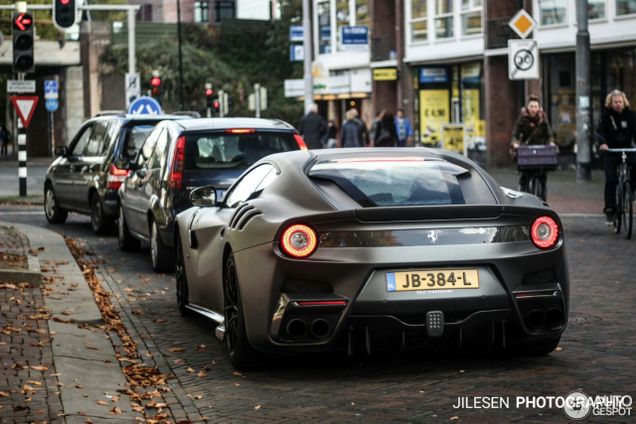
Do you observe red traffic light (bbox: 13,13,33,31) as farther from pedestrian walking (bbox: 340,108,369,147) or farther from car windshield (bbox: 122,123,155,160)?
car windshield (bbox: 122,123,155,160)

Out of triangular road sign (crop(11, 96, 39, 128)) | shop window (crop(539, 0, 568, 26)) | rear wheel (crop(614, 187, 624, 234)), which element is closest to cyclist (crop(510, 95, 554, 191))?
rear wheel (crop(614, 187, 624, 234))

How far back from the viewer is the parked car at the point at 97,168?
19250mm

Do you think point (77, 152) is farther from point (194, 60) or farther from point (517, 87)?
point (194, 60)

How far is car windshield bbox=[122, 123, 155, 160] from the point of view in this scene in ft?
63.2

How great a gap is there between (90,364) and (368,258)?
1.83 metres

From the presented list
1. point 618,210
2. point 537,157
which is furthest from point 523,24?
point 618,210

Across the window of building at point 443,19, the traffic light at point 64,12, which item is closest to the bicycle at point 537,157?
the traffic light at point 64,12

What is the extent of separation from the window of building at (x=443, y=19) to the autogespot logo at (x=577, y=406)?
4320 centimetres

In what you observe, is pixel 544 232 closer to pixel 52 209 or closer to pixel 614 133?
pixel 614 133

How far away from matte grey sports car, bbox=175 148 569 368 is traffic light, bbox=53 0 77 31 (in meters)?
24.8

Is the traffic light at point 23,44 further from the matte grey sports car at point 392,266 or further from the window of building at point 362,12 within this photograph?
the window of building at point 362,12

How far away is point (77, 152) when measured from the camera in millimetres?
21812

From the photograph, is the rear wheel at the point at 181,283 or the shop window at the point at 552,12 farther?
the shop window at the point at 552,12

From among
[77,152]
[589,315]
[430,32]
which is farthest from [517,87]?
Answer: [589,315]
